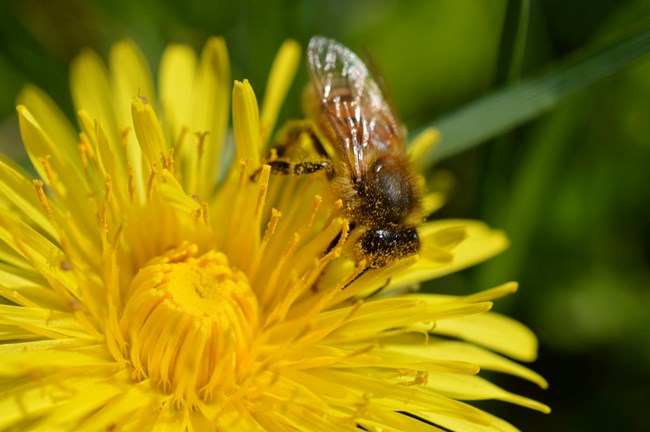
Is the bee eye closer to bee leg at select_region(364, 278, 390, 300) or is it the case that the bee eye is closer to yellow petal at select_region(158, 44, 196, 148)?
bee leg at select_region(364, 278, 390, 300)

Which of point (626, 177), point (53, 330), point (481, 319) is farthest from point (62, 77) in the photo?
point (626, 177)

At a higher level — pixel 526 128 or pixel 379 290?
pixel 526 128

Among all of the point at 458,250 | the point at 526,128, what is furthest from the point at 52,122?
the point at 526,128

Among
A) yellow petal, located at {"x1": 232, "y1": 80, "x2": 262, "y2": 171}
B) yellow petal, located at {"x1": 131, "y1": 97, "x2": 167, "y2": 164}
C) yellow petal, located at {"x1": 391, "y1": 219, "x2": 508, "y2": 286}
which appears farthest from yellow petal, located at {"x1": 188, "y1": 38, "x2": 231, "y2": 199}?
yellow petal, located at {"x1": 391, "y1": 219, "x2": 508, "y2": 286}

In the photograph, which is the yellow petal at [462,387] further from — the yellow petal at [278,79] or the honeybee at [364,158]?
the yellow petal at [278,79]

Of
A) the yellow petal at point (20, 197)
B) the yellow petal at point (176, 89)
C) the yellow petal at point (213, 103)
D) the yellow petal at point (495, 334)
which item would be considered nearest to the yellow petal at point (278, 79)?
the yellow petal at point (213, 103)

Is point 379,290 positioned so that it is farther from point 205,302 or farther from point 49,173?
point 49,173
